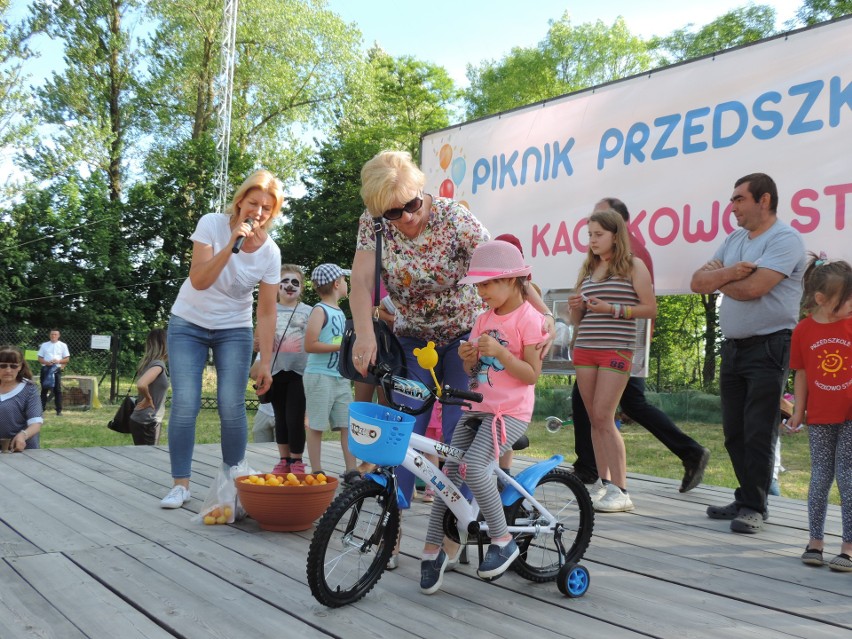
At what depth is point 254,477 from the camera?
3500mm

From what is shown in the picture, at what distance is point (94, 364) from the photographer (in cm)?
1755

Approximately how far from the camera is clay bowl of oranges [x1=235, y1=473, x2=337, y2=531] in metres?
3.35

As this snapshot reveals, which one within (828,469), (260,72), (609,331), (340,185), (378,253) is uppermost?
(260,72)

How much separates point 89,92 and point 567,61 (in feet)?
55.5

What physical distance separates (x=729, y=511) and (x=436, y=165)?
12.7 feet

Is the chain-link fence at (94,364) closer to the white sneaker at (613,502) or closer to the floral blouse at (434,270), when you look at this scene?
the white sneaker at (613,502)

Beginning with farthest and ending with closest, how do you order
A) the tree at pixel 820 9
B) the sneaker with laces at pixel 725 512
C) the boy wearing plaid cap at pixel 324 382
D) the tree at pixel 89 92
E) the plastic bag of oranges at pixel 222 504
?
the tree at pixel 89 92 → the tree at pixel 820 9 → the boy wearing plaid cap at pixel 324 382 → the sneaker with laces at pixel 725 512 → the plastic bag of oranges at pixel 222 504

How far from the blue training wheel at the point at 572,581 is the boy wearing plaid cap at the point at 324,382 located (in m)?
2.15

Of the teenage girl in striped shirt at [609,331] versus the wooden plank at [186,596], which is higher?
the teenage girl in striped shirt at [609,331]

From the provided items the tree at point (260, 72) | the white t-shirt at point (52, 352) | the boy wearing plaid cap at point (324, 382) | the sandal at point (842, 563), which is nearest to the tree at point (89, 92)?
the tree at point (260, 72)

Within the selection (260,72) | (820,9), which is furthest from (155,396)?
(260,72)

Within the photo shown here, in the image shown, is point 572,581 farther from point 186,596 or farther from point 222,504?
point 222,504

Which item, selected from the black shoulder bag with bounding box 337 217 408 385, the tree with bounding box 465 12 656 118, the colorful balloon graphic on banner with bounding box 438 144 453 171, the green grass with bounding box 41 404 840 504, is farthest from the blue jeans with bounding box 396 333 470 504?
the tree with bounding box 465 12 656 118

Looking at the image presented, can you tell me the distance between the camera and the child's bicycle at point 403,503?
239cm
